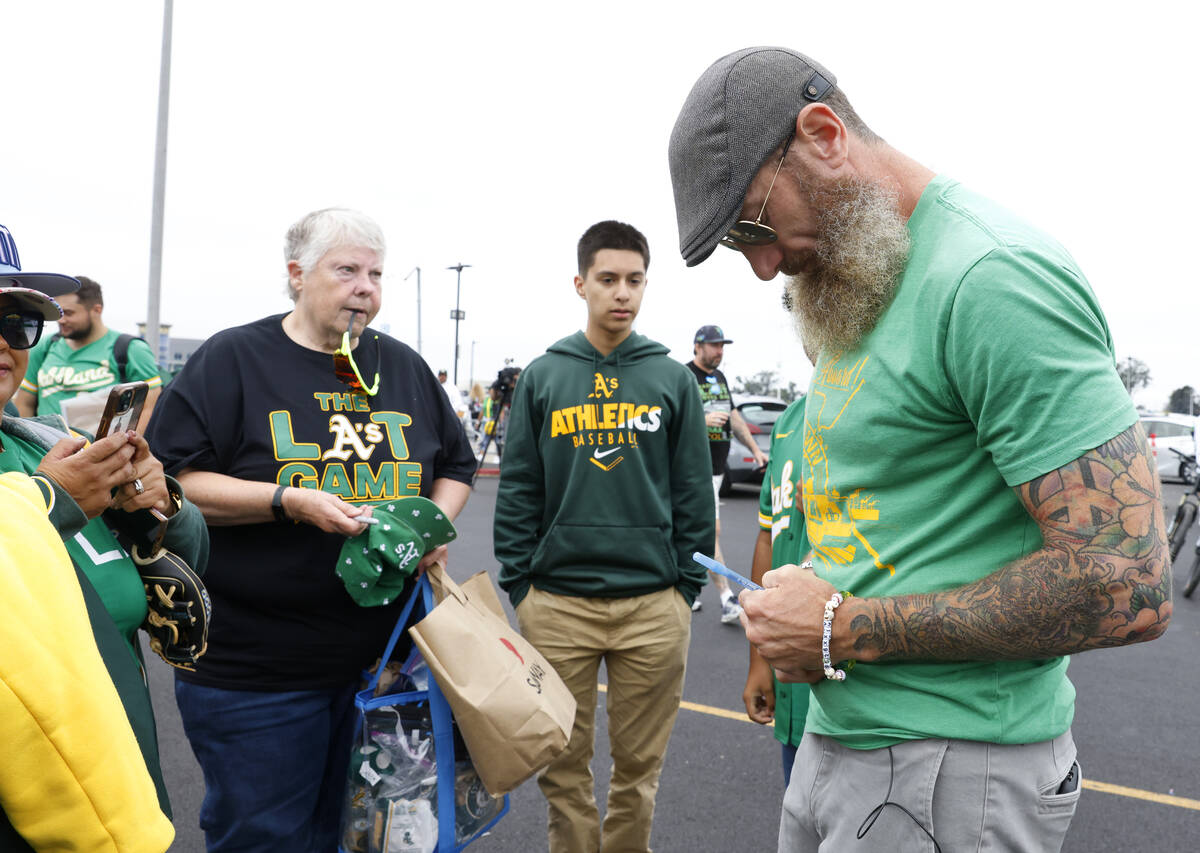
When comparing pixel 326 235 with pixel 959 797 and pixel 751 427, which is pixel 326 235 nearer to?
pixel 959 797

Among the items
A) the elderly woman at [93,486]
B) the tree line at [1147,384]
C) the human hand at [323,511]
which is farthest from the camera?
the tree line at [1147,384]

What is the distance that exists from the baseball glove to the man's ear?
4.96ft

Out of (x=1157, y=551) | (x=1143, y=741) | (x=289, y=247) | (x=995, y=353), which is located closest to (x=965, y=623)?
(x=1157, y=551)

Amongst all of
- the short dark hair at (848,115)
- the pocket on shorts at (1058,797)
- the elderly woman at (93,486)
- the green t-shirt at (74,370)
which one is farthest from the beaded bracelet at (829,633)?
the green t-shirt at (74,370)

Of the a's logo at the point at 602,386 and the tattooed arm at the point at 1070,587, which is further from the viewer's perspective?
the a's logo at the point at 602,386

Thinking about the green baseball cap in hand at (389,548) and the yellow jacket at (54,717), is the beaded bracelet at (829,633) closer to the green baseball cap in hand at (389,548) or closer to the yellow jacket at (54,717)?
the yellow jacket at (54,717)

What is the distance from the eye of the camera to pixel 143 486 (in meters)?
1.67

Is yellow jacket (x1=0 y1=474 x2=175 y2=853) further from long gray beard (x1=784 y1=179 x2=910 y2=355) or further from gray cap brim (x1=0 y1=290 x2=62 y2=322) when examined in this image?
long gray beard (x1=784 y1=179 x2=910 y2=355)

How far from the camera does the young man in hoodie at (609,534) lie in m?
2.79

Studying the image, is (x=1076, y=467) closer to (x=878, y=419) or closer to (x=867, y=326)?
(x=878, y=419)

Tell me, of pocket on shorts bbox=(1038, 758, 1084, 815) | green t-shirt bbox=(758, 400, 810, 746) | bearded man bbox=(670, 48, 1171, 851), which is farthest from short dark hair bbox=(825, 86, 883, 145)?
pocket on shorts bbox=(1038, 758, 1084, 815)

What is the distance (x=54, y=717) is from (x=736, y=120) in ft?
4.09

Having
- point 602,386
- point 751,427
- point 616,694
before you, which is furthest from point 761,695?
point 751,427

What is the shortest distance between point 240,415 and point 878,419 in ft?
5.46
